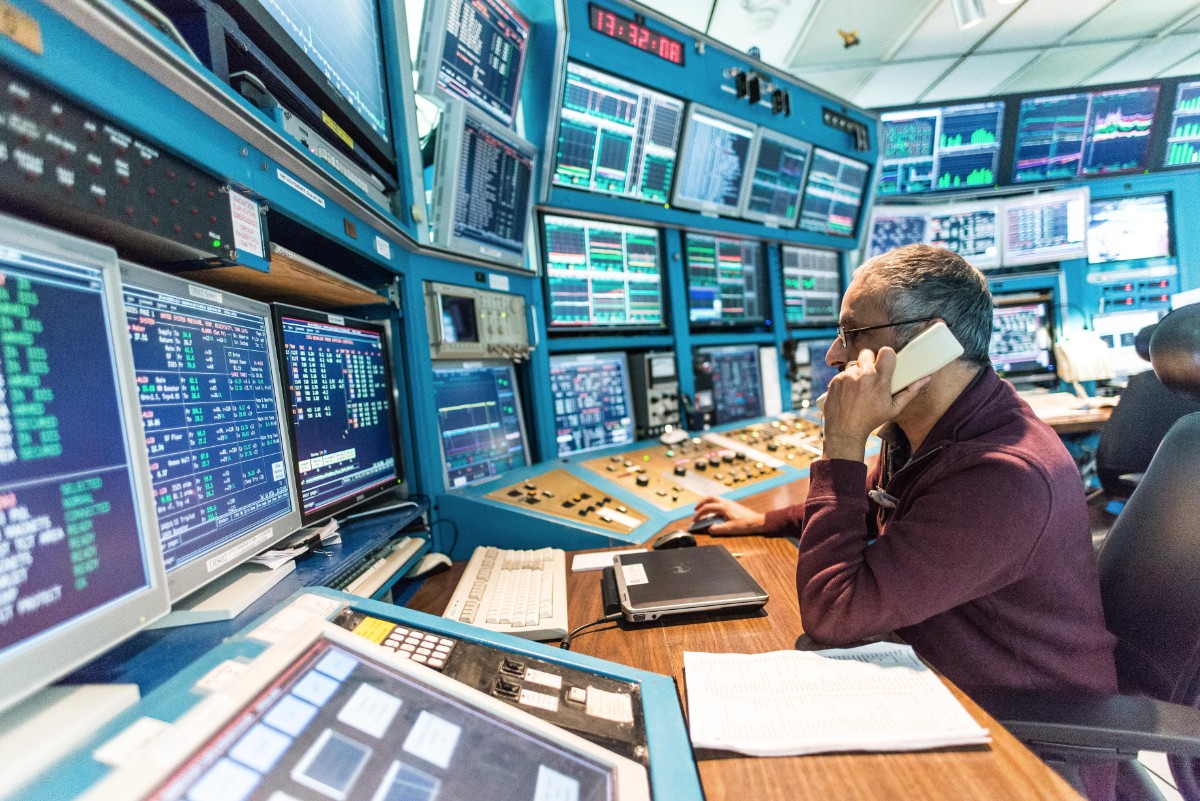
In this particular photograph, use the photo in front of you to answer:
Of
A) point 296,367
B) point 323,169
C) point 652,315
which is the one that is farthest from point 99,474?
point 652,315

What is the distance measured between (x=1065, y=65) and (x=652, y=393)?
18.9ft

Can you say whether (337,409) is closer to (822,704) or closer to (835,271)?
(822,704)

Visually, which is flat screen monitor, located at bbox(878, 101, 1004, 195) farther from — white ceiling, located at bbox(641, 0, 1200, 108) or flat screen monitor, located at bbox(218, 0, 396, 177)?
flat screen monitor, located at bbox(218, 0, 396, 177)

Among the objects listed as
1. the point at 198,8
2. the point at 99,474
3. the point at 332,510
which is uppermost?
the point at 198,8

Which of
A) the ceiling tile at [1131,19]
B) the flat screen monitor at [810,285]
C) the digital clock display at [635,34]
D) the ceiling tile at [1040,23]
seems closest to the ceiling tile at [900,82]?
the ceiling tile at [1040,23]

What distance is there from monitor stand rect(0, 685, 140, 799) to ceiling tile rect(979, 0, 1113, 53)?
5.74m

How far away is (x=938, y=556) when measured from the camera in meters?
0.79

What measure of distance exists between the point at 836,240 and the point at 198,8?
331cm

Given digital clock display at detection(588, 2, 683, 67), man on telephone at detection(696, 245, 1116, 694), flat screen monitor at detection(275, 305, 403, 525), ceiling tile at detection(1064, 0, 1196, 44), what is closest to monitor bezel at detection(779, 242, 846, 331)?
digital clock display at detection(588, 2, 683, 67)

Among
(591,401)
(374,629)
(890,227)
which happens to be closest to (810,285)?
(890,227)

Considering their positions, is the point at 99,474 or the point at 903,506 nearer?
the point at 99,474

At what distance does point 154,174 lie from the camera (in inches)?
24.3

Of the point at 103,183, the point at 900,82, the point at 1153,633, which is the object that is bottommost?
the point at 1153,633

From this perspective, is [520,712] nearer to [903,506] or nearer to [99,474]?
[99,474]
